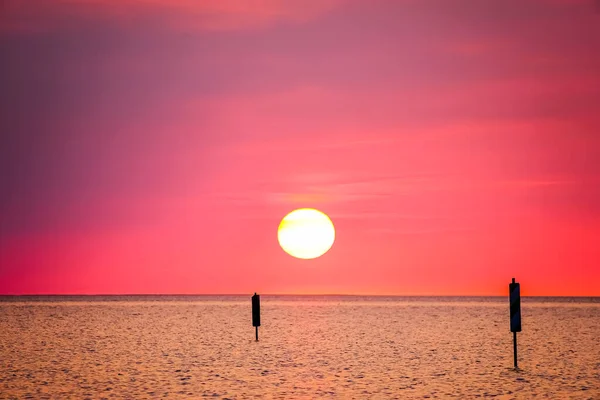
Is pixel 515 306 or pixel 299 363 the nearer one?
pixel 515 306

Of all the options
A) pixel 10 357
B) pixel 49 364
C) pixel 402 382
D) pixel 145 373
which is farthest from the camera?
pixel 10 357

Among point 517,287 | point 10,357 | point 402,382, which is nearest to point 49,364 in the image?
point 10,357

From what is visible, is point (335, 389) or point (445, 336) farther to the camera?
point (445, 336)

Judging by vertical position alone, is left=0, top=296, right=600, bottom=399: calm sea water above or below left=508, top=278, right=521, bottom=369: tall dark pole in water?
below

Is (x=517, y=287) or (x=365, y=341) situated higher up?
(x=517, y=287)

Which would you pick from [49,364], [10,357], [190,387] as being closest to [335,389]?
[190,387]

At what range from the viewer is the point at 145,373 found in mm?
13773

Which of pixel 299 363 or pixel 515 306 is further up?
pixel 515 306

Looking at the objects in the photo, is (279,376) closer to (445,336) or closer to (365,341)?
(365,341)

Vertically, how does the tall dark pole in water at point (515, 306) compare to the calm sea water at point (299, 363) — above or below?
above

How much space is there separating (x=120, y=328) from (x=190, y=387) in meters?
15.3

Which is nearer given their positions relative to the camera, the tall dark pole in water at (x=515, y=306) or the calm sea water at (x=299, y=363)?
the calm sea water at (x=299, y=363)

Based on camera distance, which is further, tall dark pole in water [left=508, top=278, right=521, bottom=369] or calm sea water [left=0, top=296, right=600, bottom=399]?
tall dark pole in water [left=508, top=278, right=521, bottom=369]

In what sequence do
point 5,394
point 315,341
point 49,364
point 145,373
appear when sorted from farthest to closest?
point 315,341
point 49,364
point 145,373
point 5,394
